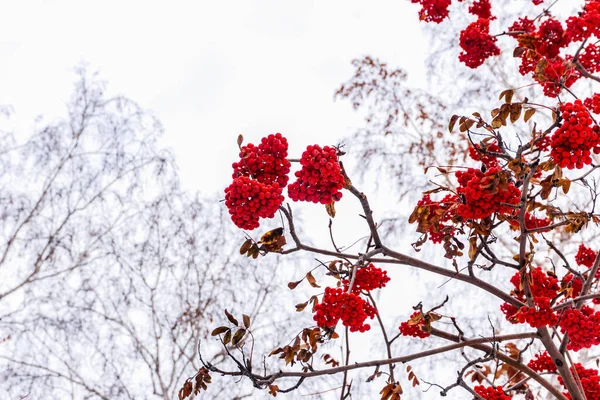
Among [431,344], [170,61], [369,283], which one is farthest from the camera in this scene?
[170,61]

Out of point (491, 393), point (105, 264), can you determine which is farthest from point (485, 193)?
point (105, 264)

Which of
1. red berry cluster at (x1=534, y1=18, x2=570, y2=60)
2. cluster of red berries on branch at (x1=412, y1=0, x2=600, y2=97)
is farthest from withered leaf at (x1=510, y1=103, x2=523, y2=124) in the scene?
red berry cluster at (x1=534, y1=18, x2=570, y2=60)

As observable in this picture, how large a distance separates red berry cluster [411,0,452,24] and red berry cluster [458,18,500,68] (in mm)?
391

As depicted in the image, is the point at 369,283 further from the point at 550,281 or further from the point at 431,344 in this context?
the point at 431,344

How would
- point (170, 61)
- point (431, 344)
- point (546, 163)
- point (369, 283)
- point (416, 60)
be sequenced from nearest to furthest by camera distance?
point (546, 163)
point (369, 283)
point (431, 344)
point (170, 61)
point (416, 60)

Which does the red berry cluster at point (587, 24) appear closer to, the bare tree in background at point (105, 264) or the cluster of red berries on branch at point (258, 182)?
the cluster of red berries on branch at point (258, 182)

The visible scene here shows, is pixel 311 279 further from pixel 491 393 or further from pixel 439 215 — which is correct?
pixel 491 393

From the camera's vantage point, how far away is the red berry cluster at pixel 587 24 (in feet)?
6.22

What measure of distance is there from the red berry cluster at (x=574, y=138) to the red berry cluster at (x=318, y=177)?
53 cm

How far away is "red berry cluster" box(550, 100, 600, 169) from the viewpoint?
121cm

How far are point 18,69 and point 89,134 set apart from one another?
946 mm

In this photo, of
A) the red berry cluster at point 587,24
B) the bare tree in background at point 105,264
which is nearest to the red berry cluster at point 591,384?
the red berry cluster at point 587,24

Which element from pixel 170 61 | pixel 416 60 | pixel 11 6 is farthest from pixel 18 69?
pixel 416 60

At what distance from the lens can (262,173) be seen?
1.40 metres
